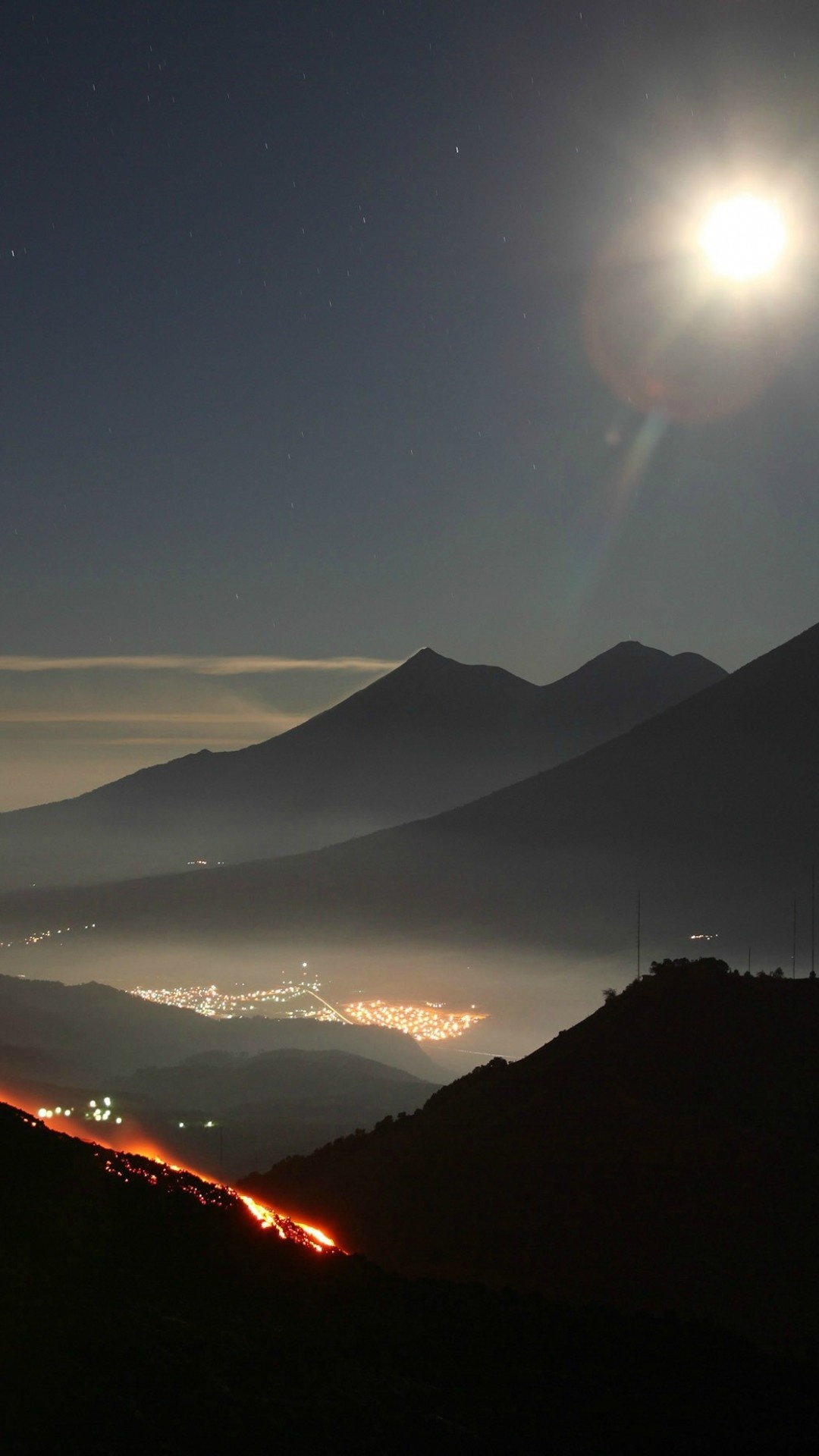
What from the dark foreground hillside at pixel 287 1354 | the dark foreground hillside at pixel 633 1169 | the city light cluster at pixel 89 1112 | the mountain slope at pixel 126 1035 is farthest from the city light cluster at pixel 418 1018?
the dark foreground hillside at pixel 287 1354

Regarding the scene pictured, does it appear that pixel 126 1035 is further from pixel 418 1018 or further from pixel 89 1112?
pixel 418 1018

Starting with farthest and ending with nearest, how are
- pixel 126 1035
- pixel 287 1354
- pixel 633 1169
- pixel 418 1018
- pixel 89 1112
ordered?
pixel 418 1018 → pixel 126 1035 → pixel 89 1112 → pixel 633 1169 → pixel 287 1354

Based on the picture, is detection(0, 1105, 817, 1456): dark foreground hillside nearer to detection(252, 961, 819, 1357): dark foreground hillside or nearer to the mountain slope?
detection(252, 961, 819, 1357): dark foreground hillside

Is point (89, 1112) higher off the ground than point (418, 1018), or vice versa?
point (418, 1018)

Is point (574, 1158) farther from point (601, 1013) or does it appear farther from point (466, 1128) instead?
point (601, 1013)

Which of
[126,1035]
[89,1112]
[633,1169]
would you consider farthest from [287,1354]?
[126,1035]

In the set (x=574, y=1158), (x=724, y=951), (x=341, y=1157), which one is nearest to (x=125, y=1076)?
(x=341, y=1157)
